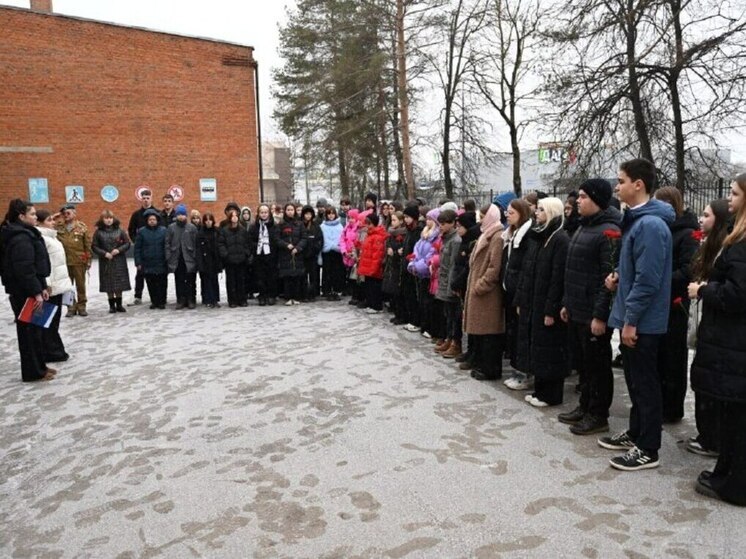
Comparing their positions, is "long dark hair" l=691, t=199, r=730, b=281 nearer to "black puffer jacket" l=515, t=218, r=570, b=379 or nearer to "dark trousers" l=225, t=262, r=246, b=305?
"black puffer jacket" l=515, t=218, r=570, b=379

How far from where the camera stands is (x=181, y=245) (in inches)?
463

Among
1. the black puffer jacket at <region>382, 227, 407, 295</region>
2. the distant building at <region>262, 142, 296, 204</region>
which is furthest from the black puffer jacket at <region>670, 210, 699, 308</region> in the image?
the distant building at <region>262, 142, 296, 204</region>

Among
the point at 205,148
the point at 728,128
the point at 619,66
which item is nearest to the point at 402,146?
the point at 205,148

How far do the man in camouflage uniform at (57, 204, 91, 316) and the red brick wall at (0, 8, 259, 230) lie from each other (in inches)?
598

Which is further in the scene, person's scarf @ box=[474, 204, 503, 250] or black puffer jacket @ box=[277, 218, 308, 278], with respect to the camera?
black puffer jacket @ box=[277, 218, 308, 278]

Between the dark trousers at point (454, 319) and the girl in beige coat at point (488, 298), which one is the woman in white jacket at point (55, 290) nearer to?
the dark trousers at point (454, 319)

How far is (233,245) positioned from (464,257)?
6014mm

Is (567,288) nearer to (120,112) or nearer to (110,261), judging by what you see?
(110,261)

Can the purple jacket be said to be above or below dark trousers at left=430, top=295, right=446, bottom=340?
above

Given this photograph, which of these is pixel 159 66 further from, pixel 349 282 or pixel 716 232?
pixel 716 232

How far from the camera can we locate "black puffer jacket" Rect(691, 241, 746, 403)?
11.3ft

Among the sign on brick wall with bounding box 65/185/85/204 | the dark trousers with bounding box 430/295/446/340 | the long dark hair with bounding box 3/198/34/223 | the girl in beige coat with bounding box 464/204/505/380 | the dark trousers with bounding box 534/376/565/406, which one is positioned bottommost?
the dark trousers with bounding box 534/376/565/406

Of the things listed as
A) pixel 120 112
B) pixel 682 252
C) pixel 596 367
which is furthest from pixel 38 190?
pixel 682 252

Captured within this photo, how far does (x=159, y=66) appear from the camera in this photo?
25812 mm
